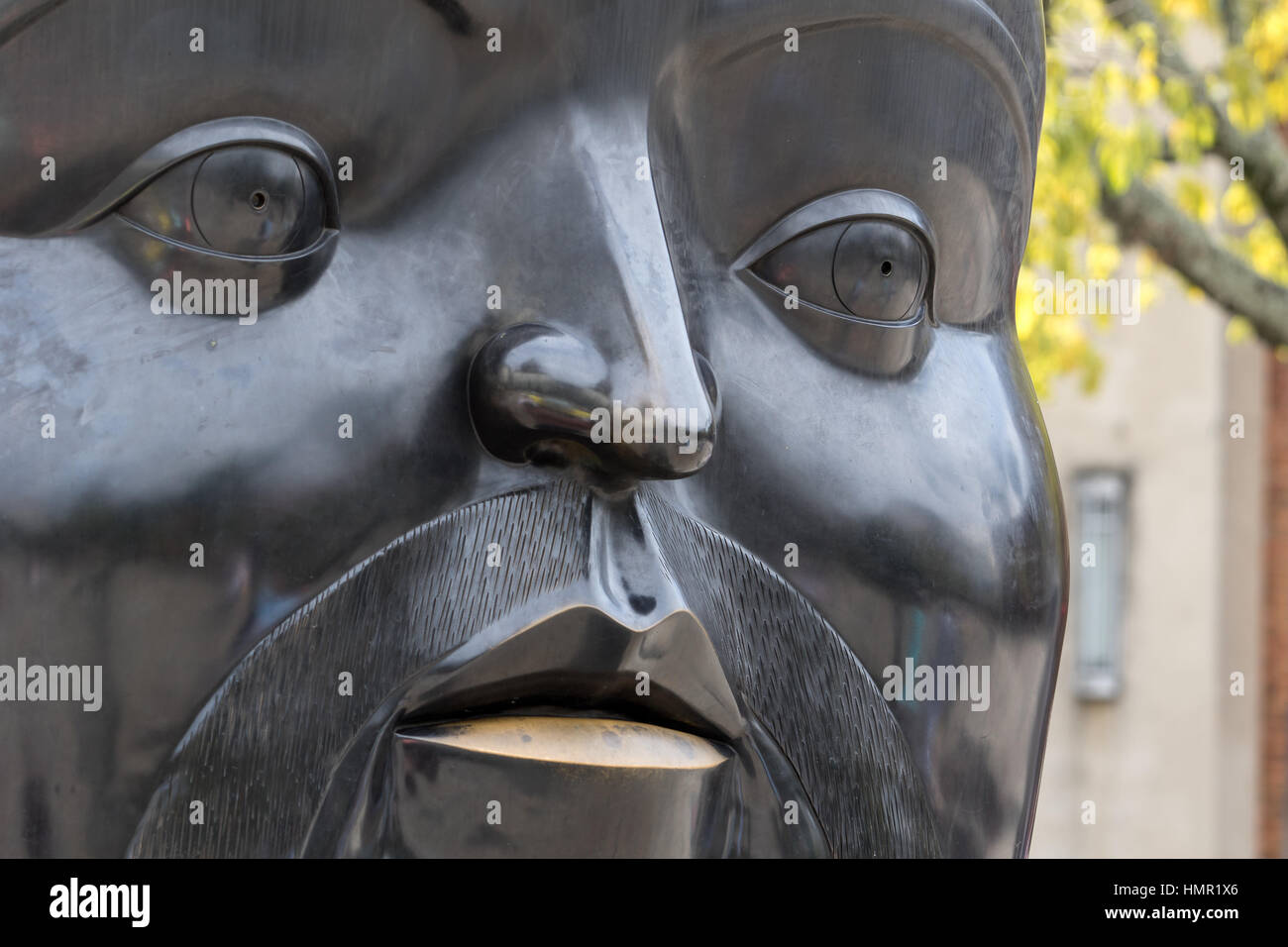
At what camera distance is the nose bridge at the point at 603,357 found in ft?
4.43

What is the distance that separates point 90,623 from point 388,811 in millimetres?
264

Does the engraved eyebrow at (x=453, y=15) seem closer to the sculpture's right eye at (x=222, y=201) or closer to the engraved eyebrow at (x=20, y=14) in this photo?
the sculpture's right eye at (x=222, y=201)

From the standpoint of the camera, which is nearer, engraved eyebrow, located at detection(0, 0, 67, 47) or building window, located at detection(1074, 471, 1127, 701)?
engraved eyebrow, located at detection(0, 0, 67, 47)

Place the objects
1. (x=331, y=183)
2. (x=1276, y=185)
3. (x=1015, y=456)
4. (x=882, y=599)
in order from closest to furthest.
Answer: (x=331, y=183), (x=882, y=599), (x=1015, y=456), (x=1276, y=185)

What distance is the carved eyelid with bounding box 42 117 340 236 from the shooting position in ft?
4.49

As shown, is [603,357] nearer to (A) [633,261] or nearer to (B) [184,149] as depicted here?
(A) [633,261]

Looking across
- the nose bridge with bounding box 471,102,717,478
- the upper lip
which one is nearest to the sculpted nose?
the nose bridge with bounding box 471,102,717,478

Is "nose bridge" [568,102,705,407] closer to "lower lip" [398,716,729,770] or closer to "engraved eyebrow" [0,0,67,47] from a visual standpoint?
"lower lip" [398,716,729,770]

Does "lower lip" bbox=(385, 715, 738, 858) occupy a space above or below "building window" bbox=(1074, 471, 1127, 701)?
above

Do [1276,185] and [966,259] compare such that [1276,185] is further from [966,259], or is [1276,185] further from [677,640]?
[677,640]

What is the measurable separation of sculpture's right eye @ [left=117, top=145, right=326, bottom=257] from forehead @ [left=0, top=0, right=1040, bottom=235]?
34 millimetres

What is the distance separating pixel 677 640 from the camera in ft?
4.42

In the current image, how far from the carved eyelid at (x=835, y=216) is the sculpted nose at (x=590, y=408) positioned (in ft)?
0.81
